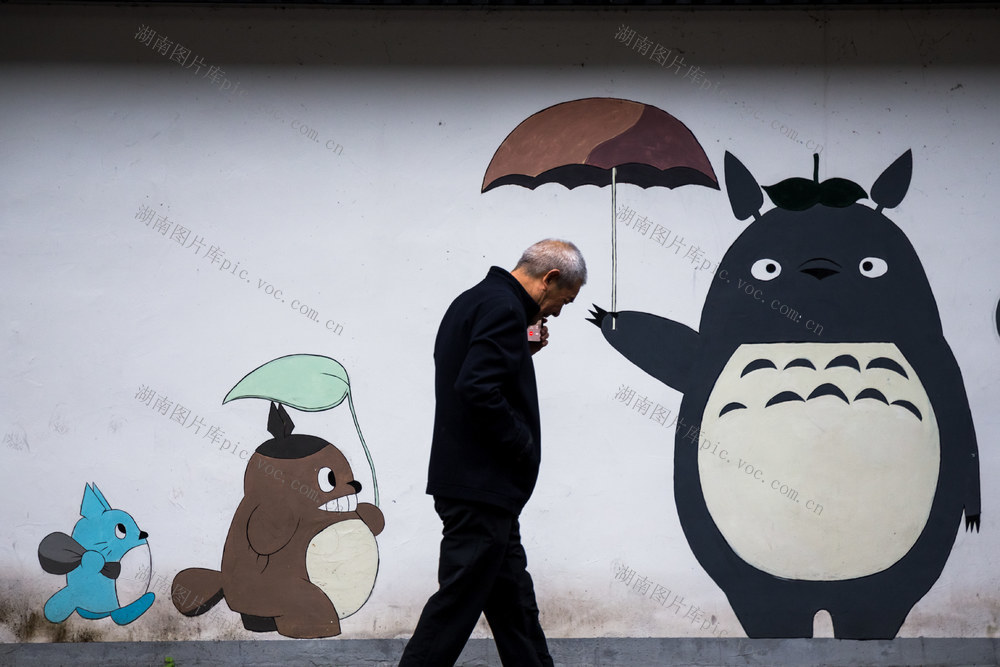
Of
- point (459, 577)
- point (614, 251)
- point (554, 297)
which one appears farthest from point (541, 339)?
point (614, 251)

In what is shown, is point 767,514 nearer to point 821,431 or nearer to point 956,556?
point 821,431

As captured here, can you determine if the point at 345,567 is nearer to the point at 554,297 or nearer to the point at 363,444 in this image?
the point at 363,444

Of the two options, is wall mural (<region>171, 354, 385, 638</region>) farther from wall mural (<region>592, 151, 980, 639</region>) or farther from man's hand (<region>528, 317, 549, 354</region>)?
wall mural (<region>592, 151, 980, 639</region>)

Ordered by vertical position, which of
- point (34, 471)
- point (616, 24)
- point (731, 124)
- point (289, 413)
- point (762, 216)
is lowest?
point (34, 471)

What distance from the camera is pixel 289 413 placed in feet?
14.0

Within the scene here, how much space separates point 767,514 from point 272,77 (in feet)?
10.9

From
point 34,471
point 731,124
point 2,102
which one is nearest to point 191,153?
point 2,102

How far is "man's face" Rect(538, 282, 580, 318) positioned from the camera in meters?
3.20

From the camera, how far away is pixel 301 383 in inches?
168

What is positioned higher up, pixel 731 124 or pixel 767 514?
pixel 731 124

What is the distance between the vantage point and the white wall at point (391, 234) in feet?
13.9

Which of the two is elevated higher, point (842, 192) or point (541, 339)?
point (842, 192)

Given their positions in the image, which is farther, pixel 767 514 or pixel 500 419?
pixel 767 514

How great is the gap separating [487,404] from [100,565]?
2556mm
